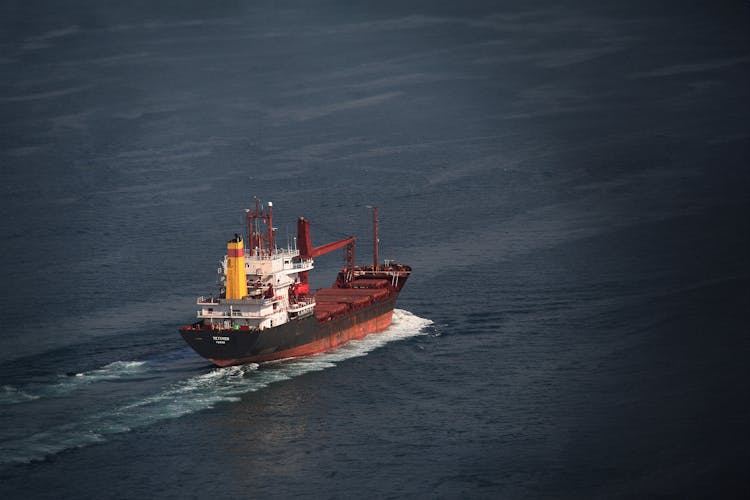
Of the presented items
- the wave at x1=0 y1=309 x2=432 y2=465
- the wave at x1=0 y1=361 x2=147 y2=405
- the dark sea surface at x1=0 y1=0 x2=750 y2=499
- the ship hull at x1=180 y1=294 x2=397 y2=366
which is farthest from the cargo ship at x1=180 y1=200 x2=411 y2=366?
the wave at x1=0 y1=361 x2=147 y2=405

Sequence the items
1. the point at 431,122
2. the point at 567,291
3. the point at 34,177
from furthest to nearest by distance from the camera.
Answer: the point at 431,122
the point at 34,177
the point at 567,291

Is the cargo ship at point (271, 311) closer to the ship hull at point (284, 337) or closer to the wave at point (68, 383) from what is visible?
the ship hull at point (284, 337)

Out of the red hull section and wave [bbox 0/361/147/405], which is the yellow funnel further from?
wave [bbox 0/361/147/405]

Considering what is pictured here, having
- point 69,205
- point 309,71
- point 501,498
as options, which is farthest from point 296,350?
point 309,71

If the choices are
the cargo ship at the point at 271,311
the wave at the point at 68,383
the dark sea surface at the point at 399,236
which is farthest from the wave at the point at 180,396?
the cargo ship at the point at 271,311

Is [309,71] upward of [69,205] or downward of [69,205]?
upward

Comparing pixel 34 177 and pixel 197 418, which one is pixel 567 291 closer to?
pixel 197 418
